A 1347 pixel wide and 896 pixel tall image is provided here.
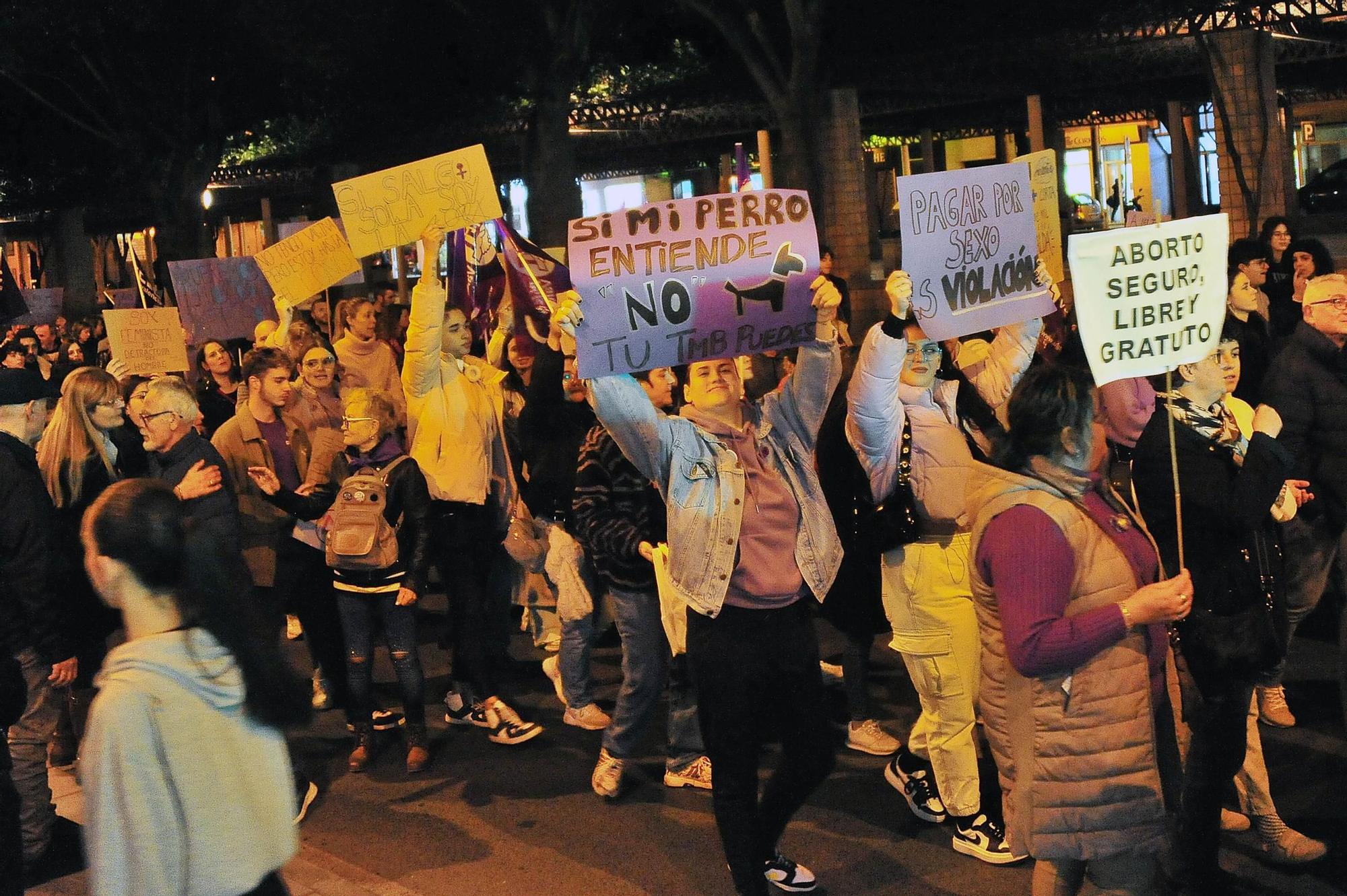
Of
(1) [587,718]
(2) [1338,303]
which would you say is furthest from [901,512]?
(1) [587,718]

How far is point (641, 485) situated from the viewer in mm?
6293

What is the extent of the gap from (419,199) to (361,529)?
1.98 metres

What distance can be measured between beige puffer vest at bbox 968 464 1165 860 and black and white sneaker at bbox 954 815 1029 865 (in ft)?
5.29

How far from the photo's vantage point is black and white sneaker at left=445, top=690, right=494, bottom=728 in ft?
25.0

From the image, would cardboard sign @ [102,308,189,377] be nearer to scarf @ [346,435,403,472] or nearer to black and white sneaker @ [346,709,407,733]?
scarf @ [346,435,403,472]

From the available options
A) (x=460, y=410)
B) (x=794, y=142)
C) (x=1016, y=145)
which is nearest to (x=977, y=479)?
(x=460, y=410)

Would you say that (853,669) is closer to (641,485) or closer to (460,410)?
(641,485)

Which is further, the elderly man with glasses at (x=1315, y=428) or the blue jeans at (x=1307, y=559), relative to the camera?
the blue jeans at (x=1307, y=559)

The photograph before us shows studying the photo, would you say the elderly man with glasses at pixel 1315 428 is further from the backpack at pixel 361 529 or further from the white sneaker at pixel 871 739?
the backpack at pixel 361 529

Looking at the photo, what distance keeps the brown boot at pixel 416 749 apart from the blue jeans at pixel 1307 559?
3.79 m

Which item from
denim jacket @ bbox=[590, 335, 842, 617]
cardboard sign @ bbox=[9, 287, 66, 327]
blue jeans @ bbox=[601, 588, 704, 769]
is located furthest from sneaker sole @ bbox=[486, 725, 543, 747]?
cardboard sign @ bbox=[9, 287, 66, 327]

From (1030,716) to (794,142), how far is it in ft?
54.8

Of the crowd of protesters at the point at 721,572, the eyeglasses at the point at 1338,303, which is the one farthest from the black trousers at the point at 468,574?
the eyeglasses at the point at 1338,303

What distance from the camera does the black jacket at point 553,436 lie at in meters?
7.34
